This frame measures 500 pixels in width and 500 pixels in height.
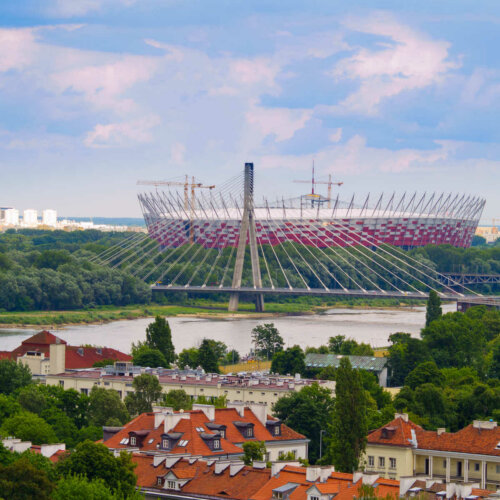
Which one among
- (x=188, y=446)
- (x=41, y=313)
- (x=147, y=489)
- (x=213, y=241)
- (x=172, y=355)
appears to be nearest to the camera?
(x=147, y=489)

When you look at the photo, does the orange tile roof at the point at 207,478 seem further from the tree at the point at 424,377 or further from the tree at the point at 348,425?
the tree at the point at 424,377

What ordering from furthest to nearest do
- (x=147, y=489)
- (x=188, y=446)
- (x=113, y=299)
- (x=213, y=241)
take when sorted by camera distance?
(x=213, y=241) → (x=113, y=299) → (x=188, y=446) → (x=147, y=489)

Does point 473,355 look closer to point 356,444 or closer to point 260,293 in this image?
point 356,444

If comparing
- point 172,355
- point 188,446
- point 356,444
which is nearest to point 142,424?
point 188,446

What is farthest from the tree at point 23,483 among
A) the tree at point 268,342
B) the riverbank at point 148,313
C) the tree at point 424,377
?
the riverbank at point 148,313

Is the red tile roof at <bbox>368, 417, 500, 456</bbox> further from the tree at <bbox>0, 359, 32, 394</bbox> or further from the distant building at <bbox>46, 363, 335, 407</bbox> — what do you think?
the tree at <bbox>0, 359, 32, 394</bbox>

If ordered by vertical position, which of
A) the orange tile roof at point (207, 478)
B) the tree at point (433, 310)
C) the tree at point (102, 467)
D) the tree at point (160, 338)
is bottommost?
the orange tile roof at point (207, 478)

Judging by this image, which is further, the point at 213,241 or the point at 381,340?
the point at 213,241
